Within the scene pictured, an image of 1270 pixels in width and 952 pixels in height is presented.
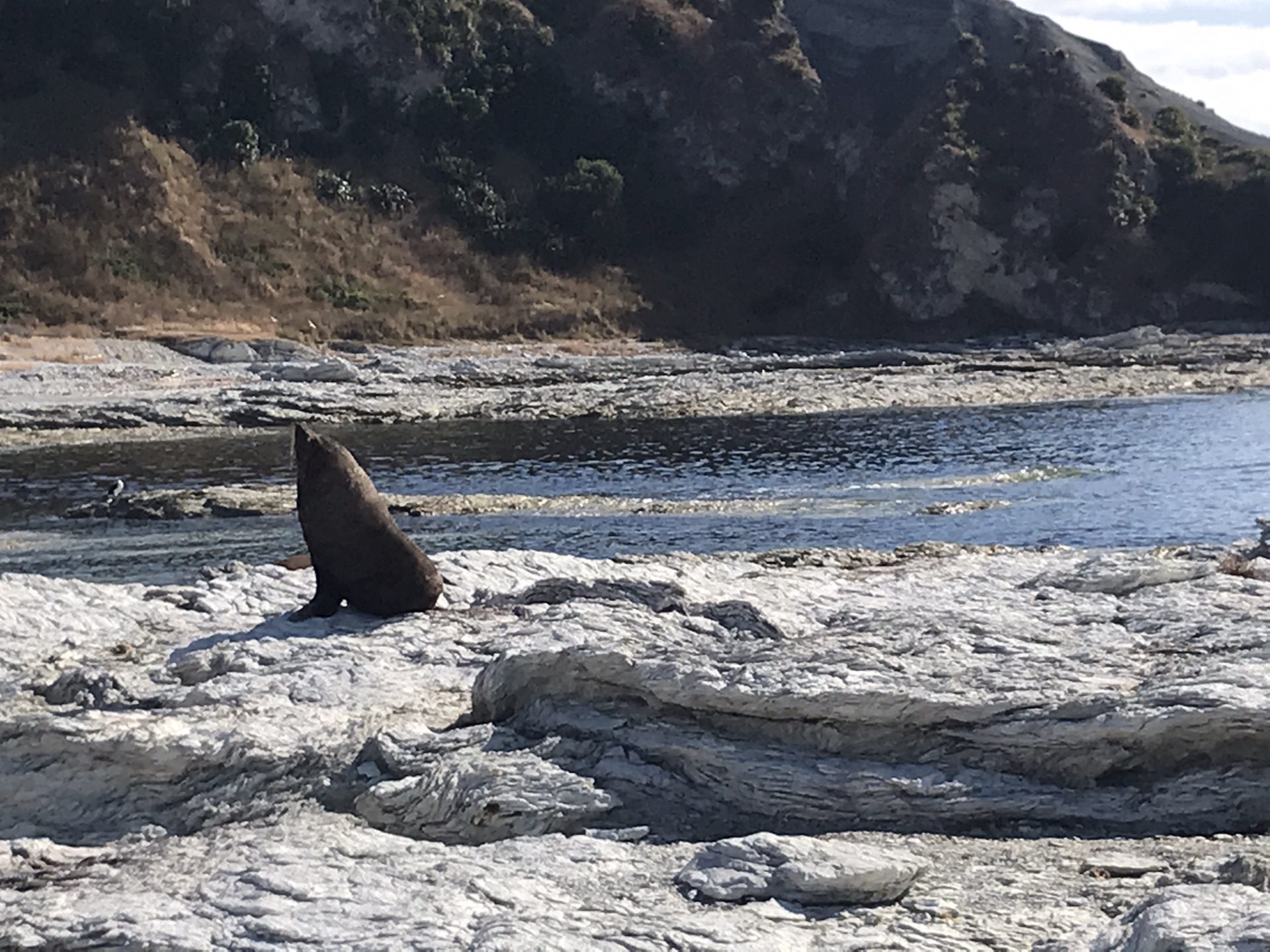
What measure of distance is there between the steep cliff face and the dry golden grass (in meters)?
2.58

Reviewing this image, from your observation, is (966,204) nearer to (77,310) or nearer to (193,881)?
(77,310)

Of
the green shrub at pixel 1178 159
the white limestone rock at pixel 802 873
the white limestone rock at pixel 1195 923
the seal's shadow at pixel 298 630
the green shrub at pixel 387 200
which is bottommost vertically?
the seal's shadow at pixel 298 630

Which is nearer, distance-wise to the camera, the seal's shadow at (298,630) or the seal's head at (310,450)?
the seal's shadow at (298,630)

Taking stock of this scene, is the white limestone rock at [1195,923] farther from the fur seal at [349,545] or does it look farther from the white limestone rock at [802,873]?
the fur seal at [349,545]

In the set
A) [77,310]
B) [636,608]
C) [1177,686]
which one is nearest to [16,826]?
[636,608]

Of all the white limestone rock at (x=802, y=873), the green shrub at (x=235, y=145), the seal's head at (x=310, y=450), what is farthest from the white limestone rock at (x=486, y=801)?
the green shrub at (x=235, y=145)

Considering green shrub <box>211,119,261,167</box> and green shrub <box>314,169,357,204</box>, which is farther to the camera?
green shrub <box>314,169,357,204</box>

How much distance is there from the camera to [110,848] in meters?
8.41

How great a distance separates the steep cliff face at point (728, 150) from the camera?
68.7 m

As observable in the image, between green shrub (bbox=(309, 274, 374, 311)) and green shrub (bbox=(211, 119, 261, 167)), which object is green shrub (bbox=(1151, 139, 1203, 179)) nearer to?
green shrub (bbox=(309, 274, 374, 311))

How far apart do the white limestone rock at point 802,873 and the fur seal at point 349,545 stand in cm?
580

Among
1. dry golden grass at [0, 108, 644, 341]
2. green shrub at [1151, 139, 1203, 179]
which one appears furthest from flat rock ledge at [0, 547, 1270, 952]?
green shrub at [1151, 139, 1203, 179]

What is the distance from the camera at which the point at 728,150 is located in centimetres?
7725

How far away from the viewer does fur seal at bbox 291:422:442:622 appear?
40.5 feet
